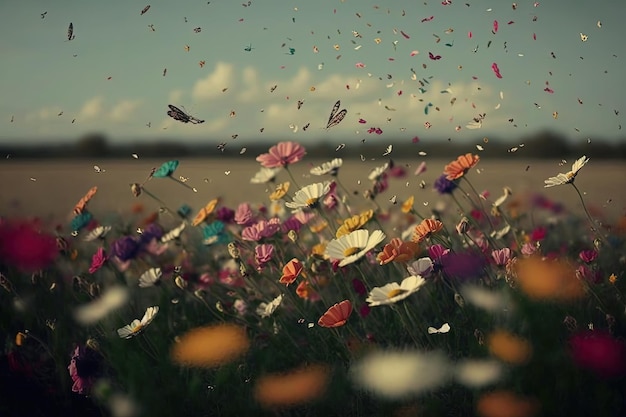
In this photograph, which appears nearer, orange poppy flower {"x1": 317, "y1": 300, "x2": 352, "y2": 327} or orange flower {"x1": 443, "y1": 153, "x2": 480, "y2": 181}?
orange poppy flower {"x1": 317, "y1": 300, "x2": 352, "y2": 327}

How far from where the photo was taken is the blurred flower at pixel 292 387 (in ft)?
5.50

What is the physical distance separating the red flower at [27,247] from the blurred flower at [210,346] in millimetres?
698

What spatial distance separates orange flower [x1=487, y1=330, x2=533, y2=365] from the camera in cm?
150

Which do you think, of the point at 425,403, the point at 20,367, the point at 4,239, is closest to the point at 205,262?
the point at 4,239

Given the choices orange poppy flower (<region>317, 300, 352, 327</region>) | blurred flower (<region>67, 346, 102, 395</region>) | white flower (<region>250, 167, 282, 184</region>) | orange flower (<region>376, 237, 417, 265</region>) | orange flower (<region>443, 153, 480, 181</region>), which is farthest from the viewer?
white flower (<region>250, 167, 282, 184</region>)

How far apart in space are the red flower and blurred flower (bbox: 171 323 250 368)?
70 cm

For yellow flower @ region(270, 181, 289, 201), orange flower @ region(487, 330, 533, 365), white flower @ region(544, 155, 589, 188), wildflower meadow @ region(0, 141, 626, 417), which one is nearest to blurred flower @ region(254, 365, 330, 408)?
wildflower meadow @ region(0, 141, 626, 417)

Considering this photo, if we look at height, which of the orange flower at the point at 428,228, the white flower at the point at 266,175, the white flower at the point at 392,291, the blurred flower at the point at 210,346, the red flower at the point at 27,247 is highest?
the white flower at the point at 392,291

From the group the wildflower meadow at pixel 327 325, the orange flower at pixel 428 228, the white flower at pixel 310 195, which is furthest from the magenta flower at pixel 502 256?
the white flower at pixel 310 195

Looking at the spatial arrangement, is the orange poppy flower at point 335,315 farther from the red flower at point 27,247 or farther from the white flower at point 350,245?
the red flower at point 27,247

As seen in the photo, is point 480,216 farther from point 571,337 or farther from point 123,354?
point 123,354

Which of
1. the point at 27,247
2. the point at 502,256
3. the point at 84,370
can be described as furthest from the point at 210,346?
the point at 27,247

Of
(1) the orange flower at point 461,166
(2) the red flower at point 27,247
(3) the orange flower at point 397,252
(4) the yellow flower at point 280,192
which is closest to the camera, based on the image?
(3) the orange flower at point 397,252

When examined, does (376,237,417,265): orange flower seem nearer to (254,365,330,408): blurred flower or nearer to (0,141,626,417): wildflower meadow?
(0,141,626,417): wildflower meadow
